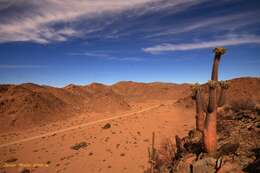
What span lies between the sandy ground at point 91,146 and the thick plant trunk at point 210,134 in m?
6.39

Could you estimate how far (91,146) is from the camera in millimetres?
21016

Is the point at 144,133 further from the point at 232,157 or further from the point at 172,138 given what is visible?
the point at 232,157

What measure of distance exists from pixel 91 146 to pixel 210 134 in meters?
13.9

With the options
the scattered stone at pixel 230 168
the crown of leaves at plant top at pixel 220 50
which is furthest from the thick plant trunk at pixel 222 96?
the scattered stone at pixel 230 168

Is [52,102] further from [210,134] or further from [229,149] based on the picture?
[229,149]

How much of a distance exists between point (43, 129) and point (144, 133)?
15.7m

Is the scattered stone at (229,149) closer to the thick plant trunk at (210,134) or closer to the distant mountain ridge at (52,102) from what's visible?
the thick plant trunk at (210,134)

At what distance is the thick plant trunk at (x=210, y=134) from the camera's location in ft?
31.8

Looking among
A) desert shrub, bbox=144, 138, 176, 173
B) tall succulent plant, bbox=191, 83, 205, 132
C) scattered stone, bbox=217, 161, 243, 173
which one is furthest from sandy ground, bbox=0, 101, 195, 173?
scattered stone, bbox=217, 161, 243, 173

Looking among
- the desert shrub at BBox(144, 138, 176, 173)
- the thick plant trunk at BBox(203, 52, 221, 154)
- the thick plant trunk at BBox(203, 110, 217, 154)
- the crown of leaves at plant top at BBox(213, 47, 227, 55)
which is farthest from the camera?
the desert shrub at BBox(144, 138, 176, 173)

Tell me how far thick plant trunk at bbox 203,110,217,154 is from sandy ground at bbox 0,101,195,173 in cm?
639

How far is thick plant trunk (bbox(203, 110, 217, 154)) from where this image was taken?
31.8 feet

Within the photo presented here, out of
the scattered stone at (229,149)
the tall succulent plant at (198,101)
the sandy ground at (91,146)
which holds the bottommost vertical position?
the sandy ground at (91,146)

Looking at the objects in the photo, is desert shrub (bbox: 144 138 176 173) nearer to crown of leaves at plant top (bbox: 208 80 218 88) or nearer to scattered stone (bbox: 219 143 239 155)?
scattered stone (bbox: 219 143 239 155)
